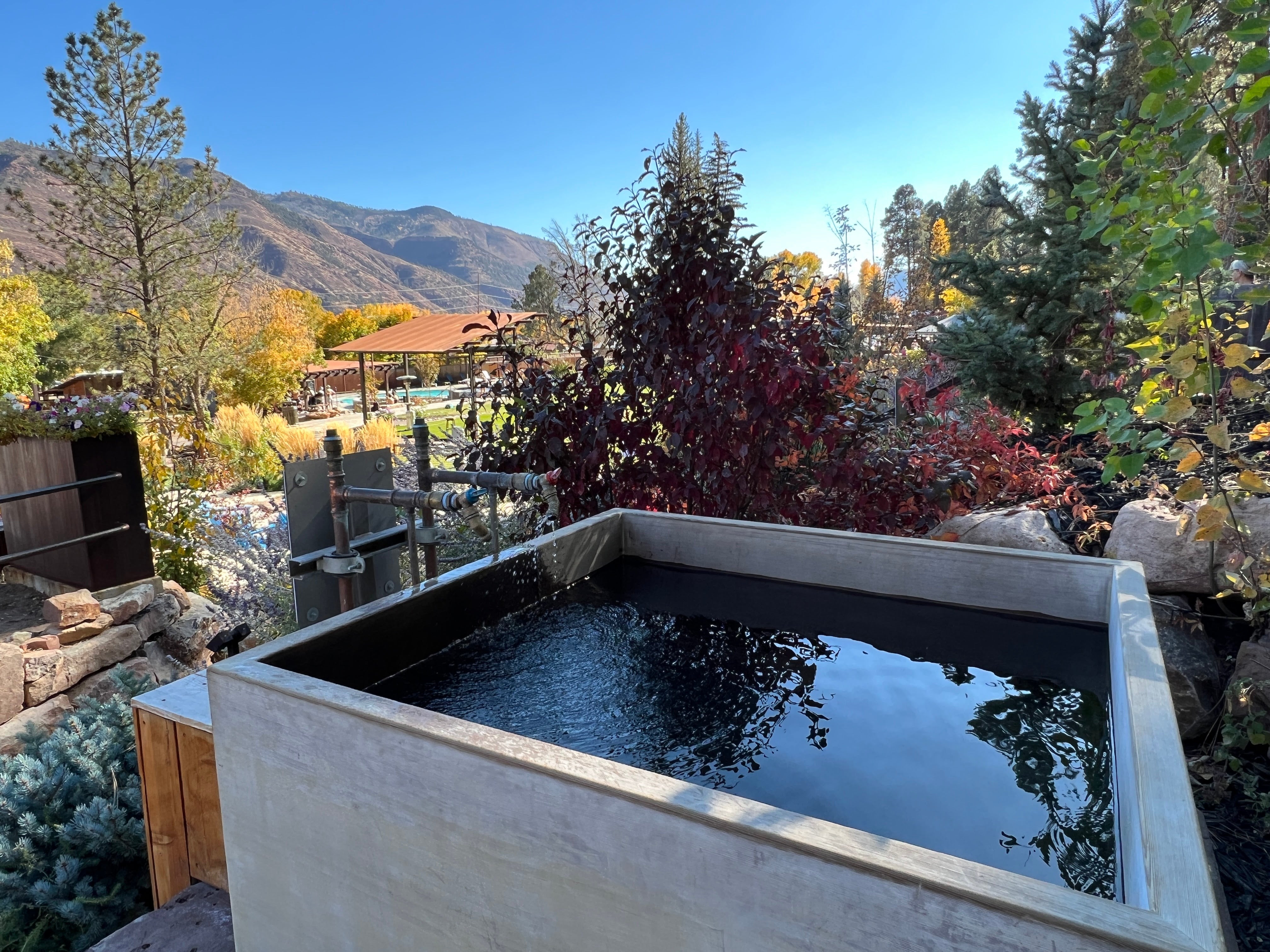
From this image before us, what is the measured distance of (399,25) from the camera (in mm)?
71750

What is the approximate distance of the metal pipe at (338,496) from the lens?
1502 mm

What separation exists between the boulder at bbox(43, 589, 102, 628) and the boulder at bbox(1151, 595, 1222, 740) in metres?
3.58

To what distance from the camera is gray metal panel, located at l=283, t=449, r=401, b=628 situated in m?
1.52

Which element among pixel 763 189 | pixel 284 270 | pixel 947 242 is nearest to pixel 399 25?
pixel 284 270

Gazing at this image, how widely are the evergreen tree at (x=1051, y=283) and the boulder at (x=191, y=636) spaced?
4.19 meters

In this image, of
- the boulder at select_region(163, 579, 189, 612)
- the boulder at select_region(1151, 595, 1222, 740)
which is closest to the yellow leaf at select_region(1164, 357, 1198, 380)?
the boulder at select_region(1151, 595, 1222, 740)

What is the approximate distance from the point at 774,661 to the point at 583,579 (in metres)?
0.63

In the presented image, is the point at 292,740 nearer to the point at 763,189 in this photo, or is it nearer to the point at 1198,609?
the point at 1198,609

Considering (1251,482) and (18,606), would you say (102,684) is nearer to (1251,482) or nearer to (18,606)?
(18,606)

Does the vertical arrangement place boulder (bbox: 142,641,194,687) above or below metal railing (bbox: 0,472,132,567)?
below

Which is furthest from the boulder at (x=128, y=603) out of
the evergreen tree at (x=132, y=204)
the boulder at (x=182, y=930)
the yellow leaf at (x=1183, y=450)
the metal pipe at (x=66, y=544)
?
the evergreen tree at (x=132, y=204)

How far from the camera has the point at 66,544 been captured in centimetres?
297

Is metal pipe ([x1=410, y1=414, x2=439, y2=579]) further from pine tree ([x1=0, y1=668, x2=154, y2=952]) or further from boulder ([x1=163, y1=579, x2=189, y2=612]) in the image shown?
boulder ([x1=163, y1=579, x2=189, y2=612])

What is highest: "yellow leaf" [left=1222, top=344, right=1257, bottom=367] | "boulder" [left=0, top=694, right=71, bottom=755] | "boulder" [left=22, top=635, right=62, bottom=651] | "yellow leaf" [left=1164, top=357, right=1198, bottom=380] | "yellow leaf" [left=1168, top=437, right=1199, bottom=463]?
"yellow leaf" [left=1222, top=344, right=1257, bottom=367]
